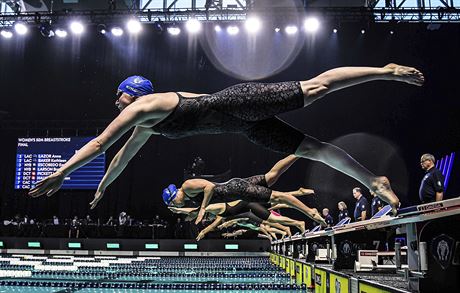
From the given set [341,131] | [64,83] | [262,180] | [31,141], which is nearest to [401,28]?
[341,131]

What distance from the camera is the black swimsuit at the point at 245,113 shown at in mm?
2715

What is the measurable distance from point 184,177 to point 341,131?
544 cm

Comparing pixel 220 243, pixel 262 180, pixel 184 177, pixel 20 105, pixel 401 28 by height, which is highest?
pixel 401 28

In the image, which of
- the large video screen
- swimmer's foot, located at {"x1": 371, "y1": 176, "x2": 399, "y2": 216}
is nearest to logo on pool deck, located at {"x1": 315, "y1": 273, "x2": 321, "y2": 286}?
swimmer's foot, located at {"x1": 371, "y1": 176, "x2": 399, "y2": 216}

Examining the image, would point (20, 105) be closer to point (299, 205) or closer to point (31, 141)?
point (31, 141)

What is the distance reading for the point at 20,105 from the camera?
1755 centimetres

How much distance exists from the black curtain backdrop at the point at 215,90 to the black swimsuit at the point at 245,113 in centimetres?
1277

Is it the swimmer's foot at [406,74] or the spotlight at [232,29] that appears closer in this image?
the swimmer's foot at [406,74]

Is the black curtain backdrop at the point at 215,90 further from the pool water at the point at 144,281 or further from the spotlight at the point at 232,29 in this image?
the pool water at the point at 144,281

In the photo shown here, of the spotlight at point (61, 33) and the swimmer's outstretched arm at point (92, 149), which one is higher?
the spotlight at point (61, 33)

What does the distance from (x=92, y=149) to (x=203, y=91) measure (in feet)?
47.3

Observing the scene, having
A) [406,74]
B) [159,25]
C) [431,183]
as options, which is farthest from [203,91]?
[406,74]

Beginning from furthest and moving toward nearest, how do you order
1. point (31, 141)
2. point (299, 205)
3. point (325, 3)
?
point (31, 141) < point (325, 3) < point (299, 205)

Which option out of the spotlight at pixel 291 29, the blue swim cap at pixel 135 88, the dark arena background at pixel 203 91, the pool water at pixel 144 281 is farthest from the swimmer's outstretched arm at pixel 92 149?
the spotlight at pixel 291 29
